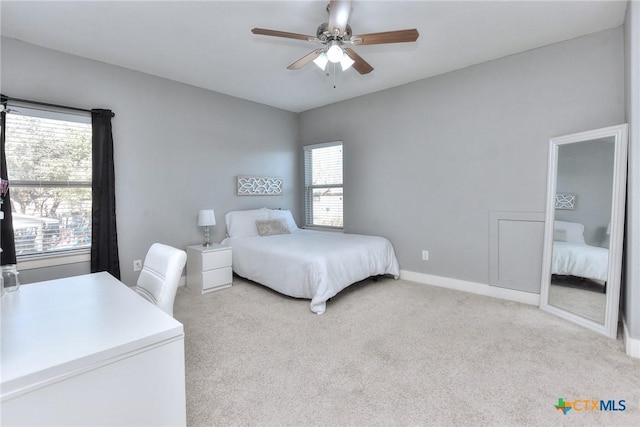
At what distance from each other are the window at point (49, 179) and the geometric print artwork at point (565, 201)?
4533 mm

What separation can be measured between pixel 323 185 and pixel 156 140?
241cm

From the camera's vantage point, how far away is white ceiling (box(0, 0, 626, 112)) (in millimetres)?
2238

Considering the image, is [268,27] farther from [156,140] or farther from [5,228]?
[5,228]

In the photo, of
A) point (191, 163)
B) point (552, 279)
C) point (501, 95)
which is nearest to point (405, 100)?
point (501, 95)

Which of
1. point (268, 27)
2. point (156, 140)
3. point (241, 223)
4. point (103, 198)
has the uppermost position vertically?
point (268, 27)

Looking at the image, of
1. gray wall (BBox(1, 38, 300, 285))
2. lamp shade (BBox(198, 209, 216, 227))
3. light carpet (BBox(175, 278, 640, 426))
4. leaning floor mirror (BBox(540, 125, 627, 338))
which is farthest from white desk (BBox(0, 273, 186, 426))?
leaning floor mirror (BBox(540, 125, 627, 338))

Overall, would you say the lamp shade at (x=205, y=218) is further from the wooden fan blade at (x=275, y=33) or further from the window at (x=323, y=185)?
the wooden fan blade at (x=275, y=33)

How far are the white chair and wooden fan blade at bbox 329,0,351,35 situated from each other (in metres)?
1.72

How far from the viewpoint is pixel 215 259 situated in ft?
11.5

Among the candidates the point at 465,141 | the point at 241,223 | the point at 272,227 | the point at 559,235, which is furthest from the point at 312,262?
the point at 559,235

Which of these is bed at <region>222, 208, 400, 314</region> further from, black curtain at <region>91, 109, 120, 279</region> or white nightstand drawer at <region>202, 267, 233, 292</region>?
black curtain at <region>91, 109, 120, 279</region>

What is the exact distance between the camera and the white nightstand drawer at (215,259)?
3.42 m

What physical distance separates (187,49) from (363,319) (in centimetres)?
298

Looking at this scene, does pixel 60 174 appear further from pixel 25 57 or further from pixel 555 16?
pixel 555 16
